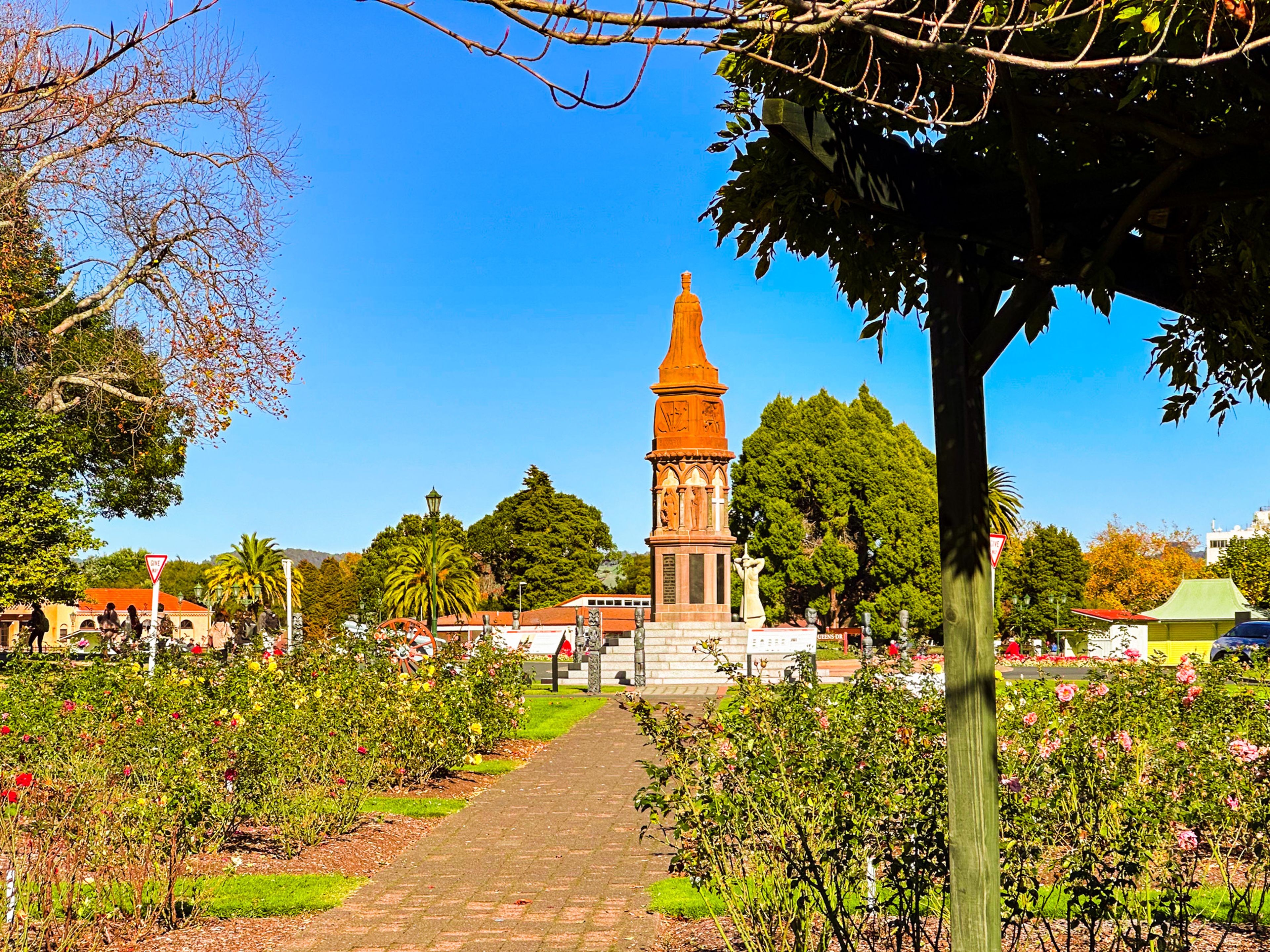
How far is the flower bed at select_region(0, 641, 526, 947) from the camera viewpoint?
250 inches

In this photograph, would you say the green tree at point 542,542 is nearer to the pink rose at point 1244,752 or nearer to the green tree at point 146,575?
the green tree at point 146,575

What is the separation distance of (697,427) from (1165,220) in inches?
1194

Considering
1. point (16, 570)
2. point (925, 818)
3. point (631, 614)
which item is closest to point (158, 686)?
point (925, 818)

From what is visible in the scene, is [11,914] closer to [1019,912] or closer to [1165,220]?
[1019,912]

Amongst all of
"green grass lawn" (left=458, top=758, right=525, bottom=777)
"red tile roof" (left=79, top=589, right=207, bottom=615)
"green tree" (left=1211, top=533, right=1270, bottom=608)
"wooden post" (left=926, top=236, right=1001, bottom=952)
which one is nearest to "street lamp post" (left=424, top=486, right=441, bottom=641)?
"green grass lawn" (left=458, top=758, right=525, bottom=777)

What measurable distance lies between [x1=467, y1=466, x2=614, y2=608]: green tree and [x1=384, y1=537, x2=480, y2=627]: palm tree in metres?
5.82

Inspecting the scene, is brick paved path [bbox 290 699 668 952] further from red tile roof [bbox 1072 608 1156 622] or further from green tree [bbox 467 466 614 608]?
green tree [bbox 467 466 614 608]

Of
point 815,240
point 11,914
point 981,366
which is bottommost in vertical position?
point 11,914

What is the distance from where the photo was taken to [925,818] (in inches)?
200

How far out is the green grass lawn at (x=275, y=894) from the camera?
271 inches

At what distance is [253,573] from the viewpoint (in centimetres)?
7094

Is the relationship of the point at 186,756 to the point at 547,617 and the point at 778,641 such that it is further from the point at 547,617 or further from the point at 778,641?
the point at 547,617

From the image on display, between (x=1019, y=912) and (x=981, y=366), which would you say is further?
(x=1019, y=912)

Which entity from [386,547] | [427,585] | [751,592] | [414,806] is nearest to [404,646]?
[414,806]
